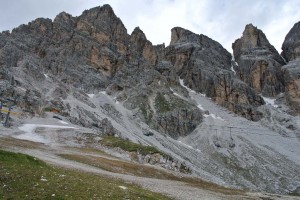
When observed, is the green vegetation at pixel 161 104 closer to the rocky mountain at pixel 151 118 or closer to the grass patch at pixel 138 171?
the rocky mountain at pixel 151 118

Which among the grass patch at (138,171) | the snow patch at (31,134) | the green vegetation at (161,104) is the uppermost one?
the green vegetation at (161,104)

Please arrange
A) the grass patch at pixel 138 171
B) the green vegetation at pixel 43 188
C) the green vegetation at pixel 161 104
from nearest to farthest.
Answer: the green vegetation at pixel 43 188, the grass patch at pixel 138 171, the green vegetation at pixel 161 104

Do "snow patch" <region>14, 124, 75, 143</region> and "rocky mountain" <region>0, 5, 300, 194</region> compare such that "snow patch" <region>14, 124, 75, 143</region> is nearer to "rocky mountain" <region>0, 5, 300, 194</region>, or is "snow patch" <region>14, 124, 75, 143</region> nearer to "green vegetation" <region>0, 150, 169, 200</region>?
"rocky mountain" <region>0, 5, 300, 194</region>

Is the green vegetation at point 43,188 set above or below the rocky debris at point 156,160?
above

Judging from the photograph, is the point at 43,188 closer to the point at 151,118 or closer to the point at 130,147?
the point at 130,147

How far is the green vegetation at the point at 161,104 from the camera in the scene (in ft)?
597

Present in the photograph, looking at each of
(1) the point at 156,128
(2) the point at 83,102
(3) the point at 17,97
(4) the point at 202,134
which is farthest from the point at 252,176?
(3) the point at 17,97

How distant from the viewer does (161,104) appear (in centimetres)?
18650

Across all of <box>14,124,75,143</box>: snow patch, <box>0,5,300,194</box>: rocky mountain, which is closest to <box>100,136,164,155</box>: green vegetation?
<box>14,124,75,143</box>: snow patch

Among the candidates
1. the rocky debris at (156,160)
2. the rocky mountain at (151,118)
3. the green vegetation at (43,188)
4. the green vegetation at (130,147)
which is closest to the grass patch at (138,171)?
the rocky debris at (156,160)

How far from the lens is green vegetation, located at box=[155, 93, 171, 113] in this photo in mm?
181925

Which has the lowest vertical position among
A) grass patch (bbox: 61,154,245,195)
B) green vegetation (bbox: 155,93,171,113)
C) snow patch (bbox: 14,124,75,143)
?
grass patch (bbox: 61,154,245,195)

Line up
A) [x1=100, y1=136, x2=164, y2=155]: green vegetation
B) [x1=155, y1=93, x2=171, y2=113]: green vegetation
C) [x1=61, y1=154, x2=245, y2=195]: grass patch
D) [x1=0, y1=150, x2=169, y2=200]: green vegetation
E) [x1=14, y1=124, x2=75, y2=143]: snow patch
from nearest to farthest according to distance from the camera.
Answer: [x1=0, y1=150, x2=169, y2=200]: green vegetation < [x1=61, y1=154, x2=245, y2=195]: grass patch < [x1=14, y1=124, x2=75, y2=143]: snow patch < [x1=100, y1=136, x2=164, y2=155]: green vegetation < [x1=155, y1=93, x2=171, y2=113]: green vegetation

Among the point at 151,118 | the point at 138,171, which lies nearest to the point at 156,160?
the point at 138,171
